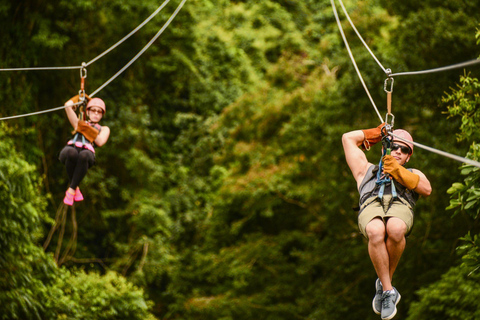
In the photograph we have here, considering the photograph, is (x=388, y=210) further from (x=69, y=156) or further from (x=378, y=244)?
(x=69, y=156)

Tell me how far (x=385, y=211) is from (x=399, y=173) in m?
0.21

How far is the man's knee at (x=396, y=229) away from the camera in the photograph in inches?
132

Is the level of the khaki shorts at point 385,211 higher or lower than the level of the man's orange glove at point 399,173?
lower

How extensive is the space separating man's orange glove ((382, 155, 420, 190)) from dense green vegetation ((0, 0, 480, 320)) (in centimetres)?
379

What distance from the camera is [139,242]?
12.7 m

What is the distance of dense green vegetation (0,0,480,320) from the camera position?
27.7 feet

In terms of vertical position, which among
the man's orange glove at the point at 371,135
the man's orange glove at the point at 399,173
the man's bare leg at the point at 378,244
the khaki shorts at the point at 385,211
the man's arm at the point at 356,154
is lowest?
the man's bare leg at the point at 378,244

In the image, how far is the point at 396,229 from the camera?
11.0 ft

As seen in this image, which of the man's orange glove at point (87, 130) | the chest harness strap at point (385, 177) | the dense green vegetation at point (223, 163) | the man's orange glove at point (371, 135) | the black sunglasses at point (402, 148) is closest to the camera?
the chest harness strap at point (385, 177)

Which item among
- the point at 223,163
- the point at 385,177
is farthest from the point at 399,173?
the point at 223,163

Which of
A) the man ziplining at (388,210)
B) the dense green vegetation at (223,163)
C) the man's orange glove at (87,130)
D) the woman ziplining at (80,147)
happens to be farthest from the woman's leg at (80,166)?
the dense green vegetation at (223,163)

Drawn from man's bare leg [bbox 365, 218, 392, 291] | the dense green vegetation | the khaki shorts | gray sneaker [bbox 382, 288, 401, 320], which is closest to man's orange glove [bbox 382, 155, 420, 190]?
the khaki shorts

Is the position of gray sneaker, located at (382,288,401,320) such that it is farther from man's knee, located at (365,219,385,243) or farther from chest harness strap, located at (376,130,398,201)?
chest harness strap, located at (376,130,398,201)

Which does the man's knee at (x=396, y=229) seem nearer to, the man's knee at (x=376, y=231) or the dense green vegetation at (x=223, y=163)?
the man's knee at (x=376, y=231)
